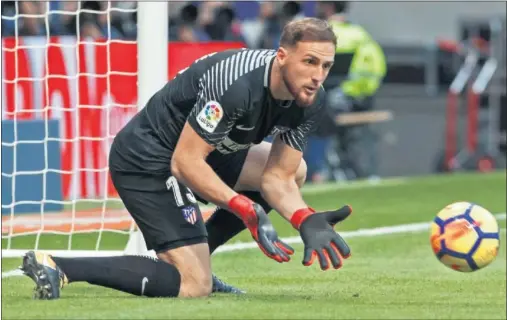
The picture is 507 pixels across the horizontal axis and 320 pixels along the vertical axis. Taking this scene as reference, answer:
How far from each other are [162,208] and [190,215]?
0.16 metres

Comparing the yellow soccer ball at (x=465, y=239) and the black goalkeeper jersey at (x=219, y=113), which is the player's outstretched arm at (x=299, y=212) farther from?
the yellow soccer ball at (x=465, y=239)

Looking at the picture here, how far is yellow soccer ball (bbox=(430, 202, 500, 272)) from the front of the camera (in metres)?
7.59

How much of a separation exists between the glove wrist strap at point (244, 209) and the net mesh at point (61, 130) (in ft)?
13.4

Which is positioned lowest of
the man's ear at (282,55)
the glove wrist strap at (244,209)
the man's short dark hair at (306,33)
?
the glove wrist strap at (244,209)

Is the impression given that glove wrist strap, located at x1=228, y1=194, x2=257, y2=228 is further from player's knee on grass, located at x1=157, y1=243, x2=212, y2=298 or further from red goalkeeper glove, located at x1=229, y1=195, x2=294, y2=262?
player's knee on grass, located at x1=157, y1=243, x2=212, y2=298

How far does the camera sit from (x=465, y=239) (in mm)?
7605

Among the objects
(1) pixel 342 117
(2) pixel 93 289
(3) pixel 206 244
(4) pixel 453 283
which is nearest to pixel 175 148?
(3) pixel 206 244

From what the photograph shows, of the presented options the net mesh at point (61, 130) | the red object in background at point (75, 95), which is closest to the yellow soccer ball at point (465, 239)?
the net mesh at point (61, 130)

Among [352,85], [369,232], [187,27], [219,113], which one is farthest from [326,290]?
[352,85]

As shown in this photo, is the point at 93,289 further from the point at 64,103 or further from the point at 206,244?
the point at 64,103

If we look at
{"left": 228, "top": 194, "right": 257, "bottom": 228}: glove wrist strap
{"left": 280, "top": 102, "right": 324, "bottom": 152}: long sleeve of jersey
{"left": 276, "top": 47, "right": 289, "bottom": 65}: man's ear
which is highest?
{"left": 276, "top": 47, "right": 289, "bottom": 65}: man's ear

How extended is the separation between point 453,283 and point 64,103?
18.6ft

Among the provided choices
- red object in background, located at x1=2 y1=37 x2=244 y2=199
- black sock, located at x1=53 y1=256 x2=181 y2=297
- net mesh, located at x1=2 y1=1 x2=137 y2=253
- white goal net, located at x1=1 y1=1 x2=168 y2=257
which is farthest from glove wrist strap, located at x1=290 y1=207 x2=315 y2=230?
red object in background, located at x1=2 y1=37 x2=244 y2=199

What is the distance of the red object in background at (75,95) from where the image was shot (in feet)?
41.8
